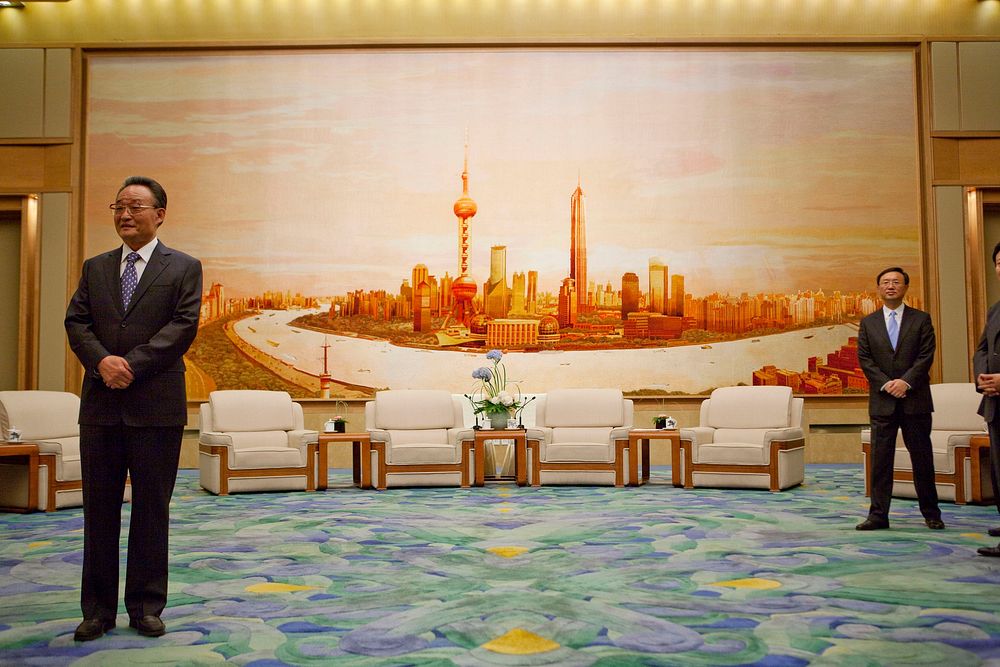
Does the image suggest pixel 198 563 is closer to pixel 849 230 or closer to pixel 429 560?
pixel 429 560

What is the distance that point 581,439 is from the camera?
26.8 ft

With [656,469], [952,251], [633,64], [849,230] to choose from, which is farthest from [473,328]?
[952,251]

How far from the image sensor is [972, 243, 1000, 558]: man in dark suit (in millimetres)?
4383

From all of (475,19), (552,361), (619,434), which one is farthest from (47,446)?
(475,19)

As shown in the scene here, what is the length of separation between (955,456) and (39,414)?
7.10m

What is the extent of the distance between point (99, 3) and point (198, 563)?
9.13 m

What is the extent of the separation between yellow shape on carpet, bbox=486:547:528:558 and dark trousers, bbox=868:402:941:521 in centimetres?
219

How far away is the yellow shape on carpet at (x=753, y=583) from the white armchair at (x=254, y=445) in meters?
4.76

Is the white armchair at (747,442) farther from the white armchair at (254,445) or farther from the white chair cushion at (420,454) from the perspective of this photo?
the white armchair at (254,445)

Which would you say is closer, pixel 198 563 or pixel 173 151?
pixel 198 563

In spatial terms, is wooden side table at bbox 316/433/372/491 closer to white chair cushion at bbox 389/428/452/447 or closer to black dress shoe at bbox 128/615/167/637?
white chair cushion at bbox 389/428/452/447

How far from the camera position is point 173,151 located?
10680mm

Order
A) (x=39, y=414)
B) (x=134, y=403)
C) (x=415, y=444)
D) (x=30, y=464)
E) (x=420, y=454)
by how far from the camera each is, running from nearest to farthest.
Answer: (x=134, y=403), (x=30, y=464), (x=39, y=414), (x=420, y=454), (x=415, y=444)

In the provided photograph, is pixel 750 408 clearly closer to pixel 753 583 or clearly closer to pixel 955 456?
pixel 955 456
